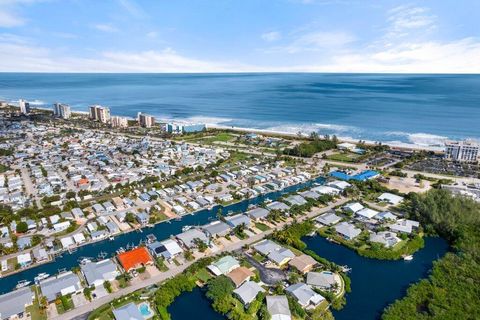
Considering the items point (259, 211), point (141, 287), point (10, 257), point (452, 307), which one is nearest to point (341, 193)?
→ point (259, 211)

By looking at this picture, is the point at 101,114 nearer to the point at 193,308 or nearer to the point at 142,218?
the point at 142,218

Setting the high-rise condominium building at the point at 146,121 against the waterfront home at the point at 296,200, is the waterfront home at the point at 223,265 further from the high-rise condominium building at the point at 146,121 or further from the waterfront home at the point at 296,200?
the high-rise condominium building at the point at 146,121

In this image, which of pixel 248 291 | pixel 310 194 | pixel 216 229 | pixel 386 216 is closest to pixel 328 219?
pixel 310 194

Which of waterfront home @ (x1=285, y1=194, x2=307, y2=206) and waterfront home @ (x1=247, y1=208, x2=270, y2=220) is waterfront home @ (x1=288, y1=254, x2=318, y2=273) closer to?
waterfront home @ (x1=247, y1=208, x2=270, y2=220)

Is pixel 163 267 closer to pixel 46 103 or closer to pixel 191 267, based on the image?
pixel 191 267

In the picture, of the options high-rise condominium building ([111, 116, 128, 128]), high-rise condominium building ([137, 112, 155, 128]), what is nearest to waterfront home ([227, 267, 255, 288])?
high-rise condominium building ([137, 112, 155, 128])
